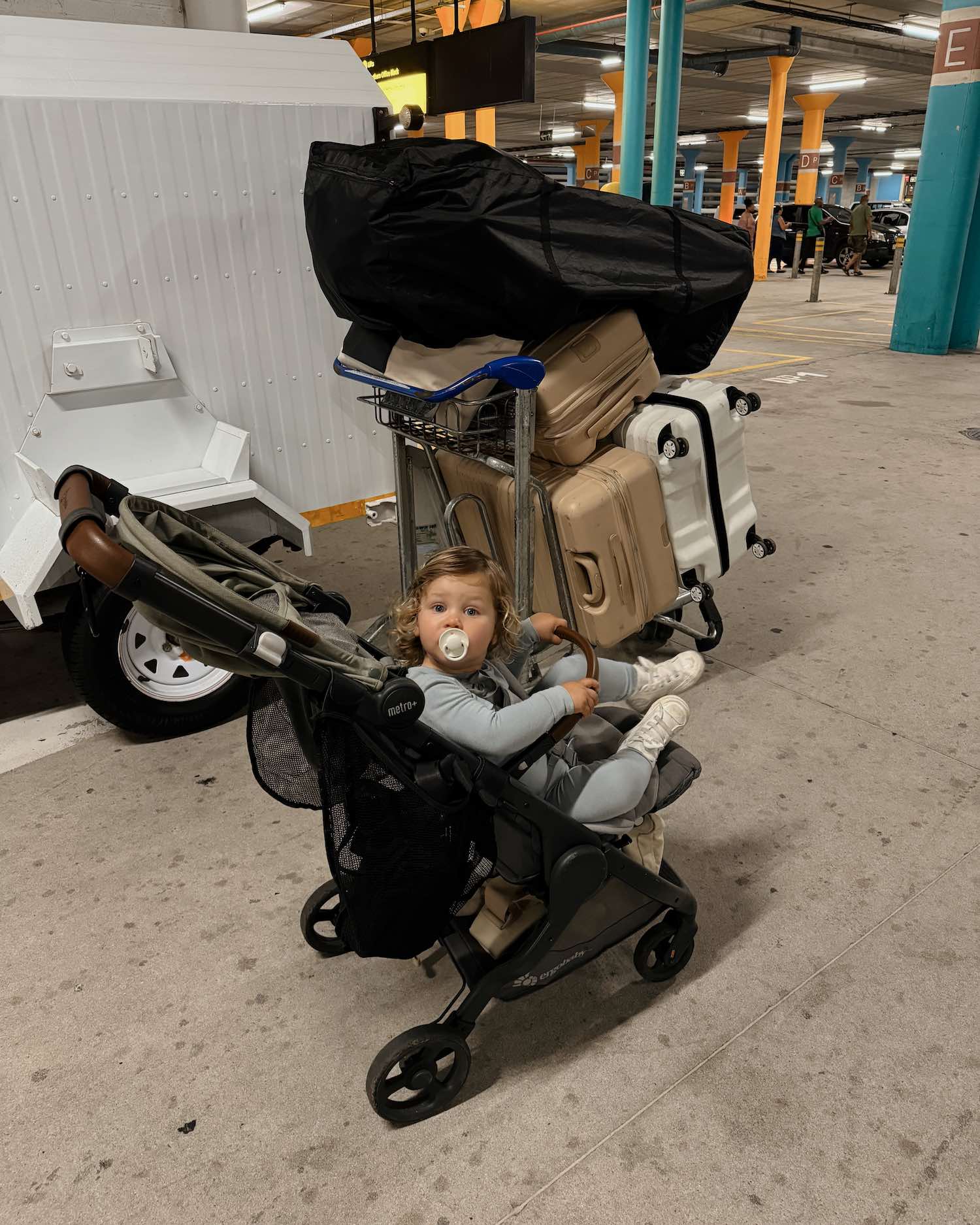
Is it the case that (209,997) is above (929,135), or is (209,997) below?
below

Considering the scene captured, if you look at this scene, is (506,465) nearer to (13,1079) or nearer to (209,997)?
(209,997)

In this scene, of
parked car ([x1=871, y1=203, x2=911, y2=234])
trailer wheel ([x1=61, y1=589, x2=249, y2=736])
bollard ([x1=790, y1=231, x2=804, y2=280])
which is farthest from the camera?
parked car ([x1=871, y1=203, x2=911, y2=234])

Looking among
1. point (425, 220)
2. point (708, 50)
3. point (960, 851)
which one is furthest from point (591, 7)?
point (960, 851)

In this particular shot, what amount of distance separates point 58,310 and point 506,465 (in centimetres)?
153

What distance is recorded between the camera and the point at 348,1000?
6.84 feet

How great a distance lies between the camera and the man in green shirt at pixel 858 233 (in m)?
21.2

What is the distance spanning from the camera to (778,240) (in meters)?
23.8

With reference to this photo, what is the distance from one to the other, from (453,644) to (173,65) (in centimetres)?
256

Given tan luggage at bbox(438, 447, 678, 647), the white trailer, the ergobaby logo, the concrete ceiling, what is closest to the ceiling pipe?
the concrete ceiling

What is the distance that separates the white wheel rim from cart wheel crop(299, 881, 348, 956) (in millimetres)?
1146

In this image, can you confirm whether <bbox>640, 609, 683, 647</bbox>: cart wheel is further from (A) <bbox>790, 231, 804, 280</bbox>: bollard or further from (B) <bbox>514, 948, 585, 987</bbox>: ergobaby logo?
(A) <bbox>790, 231, 804, 280</bbox>: bollard

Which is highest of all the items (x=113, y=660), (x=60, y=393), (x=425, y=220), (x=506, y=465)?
(x=425, y=220)

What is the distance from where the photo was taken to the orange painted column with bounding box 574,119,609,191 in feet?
96.4

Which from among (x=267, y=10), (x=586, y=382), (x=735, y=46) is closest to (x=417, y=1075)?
(x=586, y=382)
